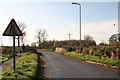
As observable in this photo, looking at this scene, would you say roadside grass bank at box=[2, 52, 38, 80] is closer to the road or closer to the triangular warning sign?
the road

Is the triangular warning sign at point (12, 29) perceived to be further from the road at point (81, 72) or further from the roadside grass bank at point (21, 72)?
the road at point (81, 72)

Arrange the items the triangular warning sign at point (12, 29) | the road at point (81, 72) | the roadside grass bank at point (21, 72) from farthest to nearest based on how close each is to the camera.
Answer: the road at point (81, 72) → the triangular warning sign at point (12, 29) → the roadside grass bank at point (21, 72)

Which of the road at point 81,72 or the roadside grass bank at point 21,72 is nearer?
the roadside grass bank at point 21,72

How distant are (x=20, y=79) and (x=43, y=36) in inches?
3293

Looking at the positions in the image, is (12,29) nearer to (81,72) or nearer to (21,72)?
(21,72)

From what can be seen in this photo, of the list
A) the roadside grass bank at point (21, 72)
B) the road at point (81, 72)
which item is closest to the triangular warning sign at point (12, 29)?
the roadside grass bank at point (21, 72)

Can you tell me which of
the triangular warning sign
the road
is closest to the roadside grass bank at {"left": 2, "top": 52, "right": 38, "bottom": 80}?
the road

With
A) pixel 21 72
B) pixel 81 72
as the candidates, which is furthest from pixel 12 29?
pixel 81 72

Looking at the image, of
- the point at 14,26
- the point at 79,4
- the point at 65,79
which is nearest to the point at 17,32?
the point at 14,26

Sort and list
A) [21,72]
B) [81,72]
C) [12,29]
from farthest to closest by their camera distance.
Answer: [81,72] < [21,72] < [12,29]

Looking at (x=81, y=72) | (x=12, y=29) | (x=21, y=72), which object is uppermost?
(x=12, y=29)

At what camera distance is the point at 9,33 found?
36.4 ft

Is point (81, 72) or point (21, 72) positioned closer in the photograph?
point (21, 72)

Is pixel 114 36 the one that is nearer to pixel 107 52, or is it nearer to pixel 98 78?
pixel 107 52
